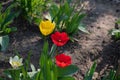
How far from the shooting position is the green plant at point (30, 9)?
307cm

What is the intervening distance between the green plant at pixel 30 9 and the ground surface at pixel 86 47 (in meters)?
0.13

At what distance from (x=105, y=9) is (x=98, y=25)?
0.43 meters

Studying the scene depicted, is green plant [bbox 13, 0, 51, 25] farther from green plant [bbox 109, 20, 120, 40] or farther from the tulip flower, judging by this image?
the tulip flower

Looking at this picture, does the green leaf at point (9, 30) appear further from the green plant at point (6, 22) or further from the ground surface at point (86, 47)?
the ground surface at point (86, 47)

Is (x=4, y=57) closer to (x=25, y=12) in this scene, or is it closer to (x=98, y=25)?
(x=25, y=12)

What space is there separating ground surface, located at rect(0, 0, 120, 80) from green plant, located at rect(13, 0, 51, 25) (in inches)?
5.1

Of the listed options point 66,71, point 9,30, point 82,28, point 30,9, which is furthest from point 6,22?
point 66,71

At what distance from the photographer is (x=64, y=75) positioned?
231 centimetres

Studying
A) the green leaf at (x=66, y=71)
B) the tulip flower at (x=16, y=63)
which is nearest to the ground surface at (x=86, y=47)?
the green leaf at (x=66, y=71)

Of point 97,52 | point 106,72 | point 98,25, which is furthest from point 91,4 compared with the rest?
point 106,72

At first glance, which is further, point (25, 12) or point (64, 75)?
point (25, 12)

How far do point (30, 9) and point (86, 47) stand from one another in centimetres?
68

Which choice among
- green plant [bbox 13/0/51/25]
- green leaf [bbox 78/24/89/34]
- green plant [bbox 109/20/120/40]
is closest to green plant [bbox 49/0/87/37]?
green leaf [bbox 78/24/89/34]

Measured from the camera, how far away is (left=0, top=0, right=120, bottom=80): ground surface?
2853 millimetres
